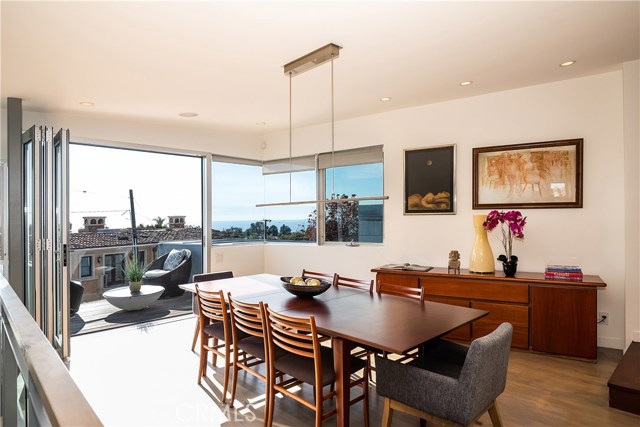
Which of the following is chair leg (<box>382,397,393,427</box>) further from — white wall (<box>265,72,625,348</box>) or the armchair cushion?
the armchair cushion

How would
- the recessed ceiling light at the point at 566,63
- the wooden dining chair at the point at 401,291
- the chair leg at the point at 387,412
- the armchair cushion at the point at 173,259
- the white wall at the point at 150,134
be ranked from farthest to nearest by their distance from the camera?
the armchair cushion at the point at 173,259, the white wall at the point at 150,134, the recessed ceiling light at the point at 566,63, the wooden dining chair at the point at 401,291, the chair leg at the point at 387,412

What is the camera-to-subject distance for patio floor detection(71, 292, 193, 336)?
185 inches

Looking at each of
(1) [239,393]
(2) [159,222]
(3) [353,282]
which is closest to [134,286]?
(2) [159,222]

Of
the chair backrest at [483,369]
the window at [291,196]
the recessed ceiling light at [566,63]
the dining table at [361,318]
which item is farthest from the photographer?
the window at [291,196]

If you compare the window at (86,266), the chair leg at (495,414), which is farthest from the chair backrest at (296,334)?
the window at (86,266)

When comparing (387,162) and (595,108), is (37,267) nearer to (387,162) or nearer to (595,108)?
(387,162)

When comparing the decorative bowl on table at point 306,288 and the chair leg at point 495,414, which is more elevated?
the decorative bowl on table at point 306,288

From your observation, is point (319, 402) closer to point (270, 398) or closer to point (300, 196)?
point (270, 398)

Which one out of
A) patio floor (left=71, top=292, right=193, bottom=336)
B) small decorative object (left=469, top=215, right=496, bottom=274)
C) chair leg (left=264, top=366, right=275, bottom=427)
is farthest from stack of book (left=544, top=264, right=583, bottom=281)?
patio floor (left=71, top=292, right=193, bottom=336)

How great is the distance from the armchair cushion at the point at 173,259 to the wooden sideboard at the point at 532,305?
3.31m

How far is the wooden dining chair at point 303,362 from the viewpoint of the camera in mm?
2203

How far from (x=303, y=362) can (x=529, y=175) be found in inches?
117

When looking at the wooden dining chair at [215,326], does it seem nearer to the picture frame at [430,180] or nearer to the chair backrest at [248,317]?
the chair backrest at [248,317]

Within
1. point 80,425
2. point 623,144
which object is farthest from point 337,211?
point 80,425
